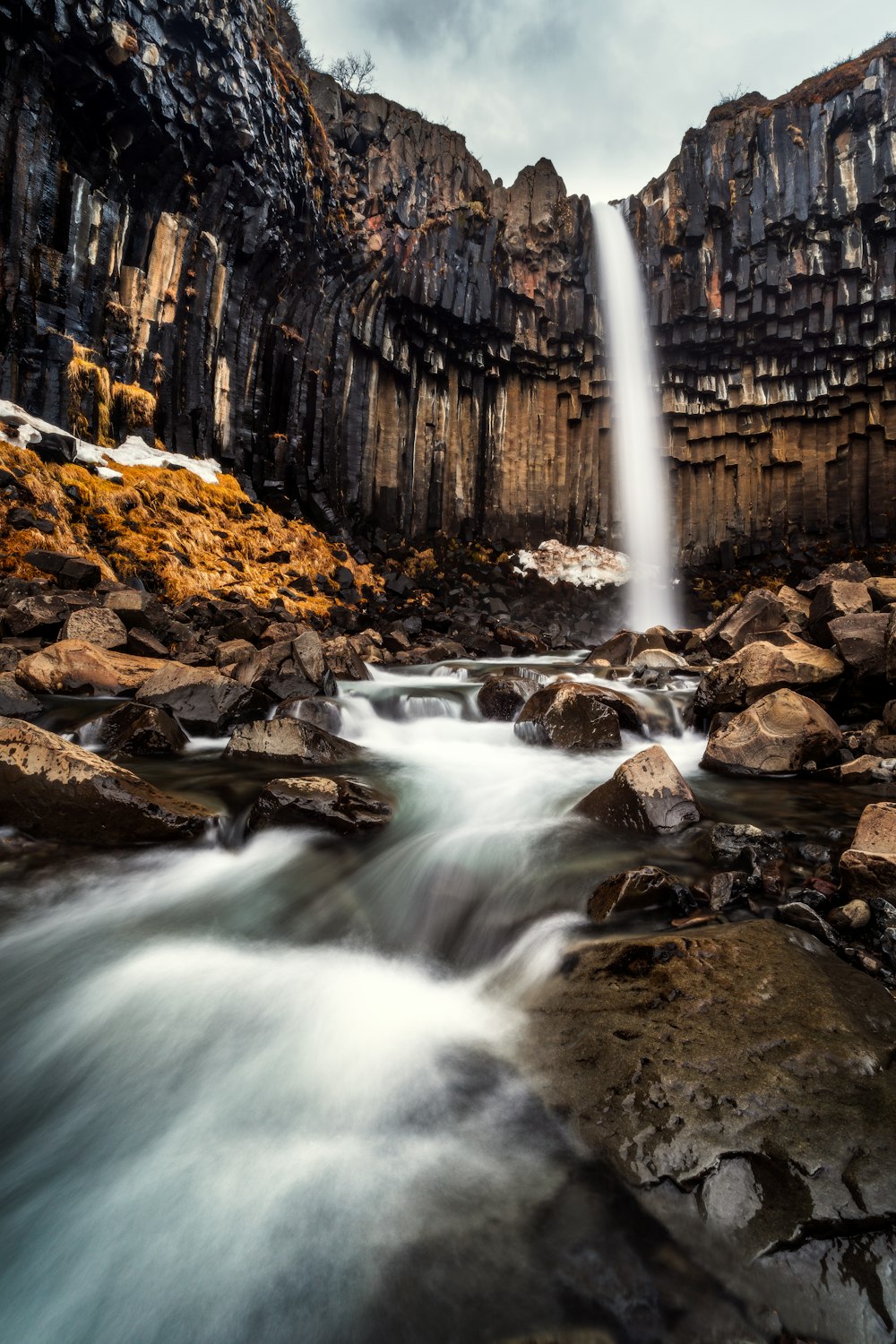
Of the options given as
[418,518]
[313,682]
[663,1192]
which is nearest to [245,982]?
[663,1192]

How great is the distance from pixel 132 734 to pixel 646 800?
15.4 ft

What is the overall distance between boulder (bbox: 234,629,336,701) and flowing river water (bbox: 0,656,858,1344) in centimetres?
325

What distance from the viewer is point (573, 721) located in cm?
620

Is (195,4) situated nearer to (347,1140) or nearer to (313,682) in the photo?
(313,682)

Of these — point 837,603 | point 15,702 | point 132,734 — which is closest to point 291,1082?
point 132,734

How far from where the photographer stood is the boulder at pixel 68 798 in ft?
12.2

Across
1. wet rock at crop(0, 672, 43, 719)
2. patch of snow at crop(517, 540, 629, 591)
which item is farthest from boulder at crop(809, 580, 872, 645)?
patch of snow at crop(517, 540, 629, 591)

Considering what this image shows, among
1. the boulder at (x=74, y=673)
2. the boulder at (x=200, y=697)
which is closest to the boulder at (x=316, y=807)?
the boulder at (x=200, y=697)

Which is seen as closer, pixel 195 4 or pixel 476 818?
pixel 476 818

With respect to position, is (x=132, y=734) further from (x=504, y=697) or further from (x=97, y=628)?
(x=504, y=697)

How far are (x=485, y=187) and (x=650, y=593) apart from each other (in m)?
16.3

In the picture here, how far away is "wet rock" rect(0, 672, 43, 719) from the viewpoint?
5988 millimetres

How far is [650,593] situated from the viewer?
74.3 feet

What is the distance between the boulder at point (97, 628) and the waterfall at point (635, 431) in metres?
16.9
